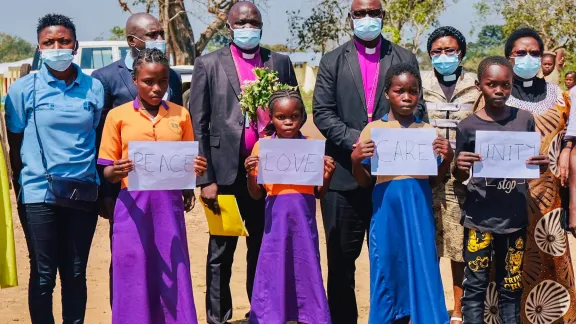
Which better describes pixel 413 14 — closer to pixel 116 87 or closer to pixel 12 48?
pixel 116 87

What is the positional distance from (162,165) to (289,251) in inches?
38.0

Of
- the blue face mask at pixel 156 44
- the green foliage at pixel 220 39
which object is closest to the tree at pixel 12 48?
the green foliage at pixel 220 39

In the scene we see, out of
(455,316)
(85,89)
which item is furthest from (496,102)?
(85,89)

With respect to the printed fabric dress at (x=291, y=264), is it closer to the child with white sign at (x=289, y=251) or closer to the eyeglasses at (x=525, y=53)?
the child with white sign at (x=289, y=251)

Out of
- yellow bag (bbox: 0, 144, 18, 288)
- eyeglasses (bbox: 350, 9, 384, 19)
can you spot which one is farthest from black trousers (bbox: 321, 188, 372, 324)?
yellow bag (bbox: 0, 144, 18, 288)

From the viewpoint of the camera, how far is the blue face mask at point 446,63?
5840 millimetres

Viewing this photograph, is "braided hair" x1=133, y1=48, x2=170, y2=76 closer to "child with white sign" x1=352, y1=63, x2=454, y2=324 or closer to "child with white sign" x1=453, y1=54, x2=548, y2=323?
"child with white sign" x1=352, y1=63, x2=454, y2=324

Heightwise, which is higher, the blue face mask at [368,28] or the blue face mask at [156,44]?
the blue face mask at [368,28]

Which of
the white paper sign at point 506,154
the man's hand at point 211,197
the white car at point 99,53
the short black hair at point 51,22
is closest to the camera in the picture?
the white paper sign at point 506,154

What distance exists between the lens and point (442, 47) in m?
5.85

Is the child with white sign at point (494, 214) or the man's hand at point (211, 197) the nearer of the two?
the child with white sign at point (494, 214)

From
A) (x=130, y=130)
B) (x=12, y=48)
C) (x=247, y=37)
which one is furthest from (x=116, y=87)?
(x=12, y=48)

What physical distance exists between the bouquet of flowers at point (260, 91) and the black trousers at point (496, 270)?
4.92 ft

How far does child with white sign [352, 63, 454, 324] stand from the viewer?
5043mm
